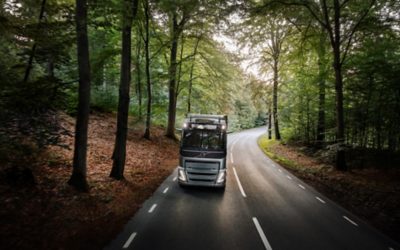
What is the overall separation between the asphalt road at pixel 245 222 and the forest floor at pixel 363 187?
0.67 metres

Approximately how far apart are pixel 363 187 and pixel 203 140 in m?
7.99

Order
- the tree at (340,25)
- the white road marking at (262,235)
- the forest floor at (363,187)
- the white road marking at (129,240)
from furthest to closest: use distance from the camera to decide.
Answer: the tree at (340,25) < the forest floor at (363,187) < the white road marking at (262,235) < the white road marking at (129,240)

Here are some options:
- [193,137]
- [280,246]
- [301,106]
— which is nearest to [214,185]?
[193,137]

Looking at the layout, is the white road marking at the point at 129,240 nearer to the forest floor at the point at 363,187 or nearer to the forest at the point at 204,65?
the forest at the point at 204,65

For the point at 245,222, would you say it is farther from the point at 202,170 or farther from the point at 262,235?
the point at 202,170

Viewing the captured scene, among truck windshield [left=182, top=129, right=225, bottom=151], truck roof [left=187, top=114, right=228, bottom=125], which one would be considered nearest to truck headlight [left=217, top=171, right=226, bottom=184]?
truck windshield [left=182, top=129, right=225, bottom=151]

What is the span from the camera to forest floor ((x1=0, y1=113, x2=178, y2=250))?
7.04 m

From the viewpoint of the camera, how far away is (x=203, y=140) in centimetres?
1299

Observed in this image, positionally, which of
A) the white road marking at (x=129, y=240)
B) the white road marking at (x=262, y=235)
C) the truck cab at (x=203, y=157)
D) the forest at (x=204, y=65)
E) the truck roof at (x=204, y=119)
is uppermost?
the forest at (x=204, y=65)

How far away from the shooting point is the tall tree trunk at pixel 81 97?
938 cm

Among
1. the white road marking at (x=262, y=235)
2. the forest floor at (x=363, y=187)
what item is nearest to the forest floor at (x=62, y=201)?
the white road marking at (x=262, y=235)

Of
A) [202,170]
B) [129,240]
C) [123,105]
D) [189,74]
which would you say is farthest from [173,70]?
[129,240]

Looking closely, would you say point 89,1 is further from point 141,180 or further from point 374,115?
point 374,115

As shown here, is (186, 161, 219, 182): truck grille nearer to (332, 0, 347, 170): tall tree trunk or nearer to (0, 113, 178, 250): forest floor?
(0, 113, 178, 250): forest floor
